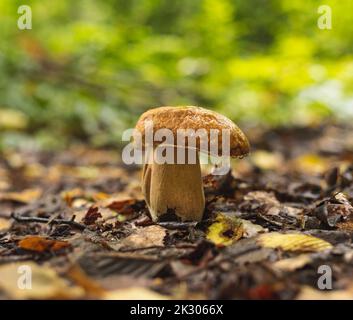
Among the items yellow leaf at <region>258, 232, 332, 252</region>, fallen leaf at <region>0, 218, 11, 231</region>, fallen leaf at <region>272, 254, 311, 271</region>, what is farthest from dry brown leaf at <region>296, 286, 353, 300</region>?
fallen leaf at <region>0, 218, 11, 231</region>

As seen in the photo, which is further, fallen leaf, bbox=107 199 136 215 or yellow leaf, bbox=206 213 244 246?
fallen leaf, bbox=107 199 136 215

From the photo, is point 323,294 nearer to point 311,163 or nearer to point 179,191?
point 179,191

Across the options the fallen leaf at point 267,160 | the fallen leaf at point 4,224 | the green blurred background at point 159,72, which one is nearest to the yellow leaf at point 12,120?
the green blurred background at point 159,72

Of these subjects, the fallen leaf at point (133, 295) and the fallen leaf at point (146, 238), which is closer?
the fallen leaf at point (133, 295)

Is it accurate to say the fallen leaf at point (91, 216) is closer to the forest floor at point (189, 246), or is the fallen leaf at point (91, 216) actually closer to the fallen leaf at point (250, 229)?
the forest floor at point (189, 246)

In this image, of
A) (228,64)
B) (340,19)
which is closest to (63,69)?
(228,64)

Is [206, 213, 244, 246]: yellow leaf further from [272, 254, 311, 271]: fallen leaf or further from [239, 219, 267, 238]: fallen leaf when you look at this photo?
[272, 254, 311, 271]: fallen leaf

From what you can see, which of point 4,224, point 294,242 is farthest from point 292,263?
point 4,224
